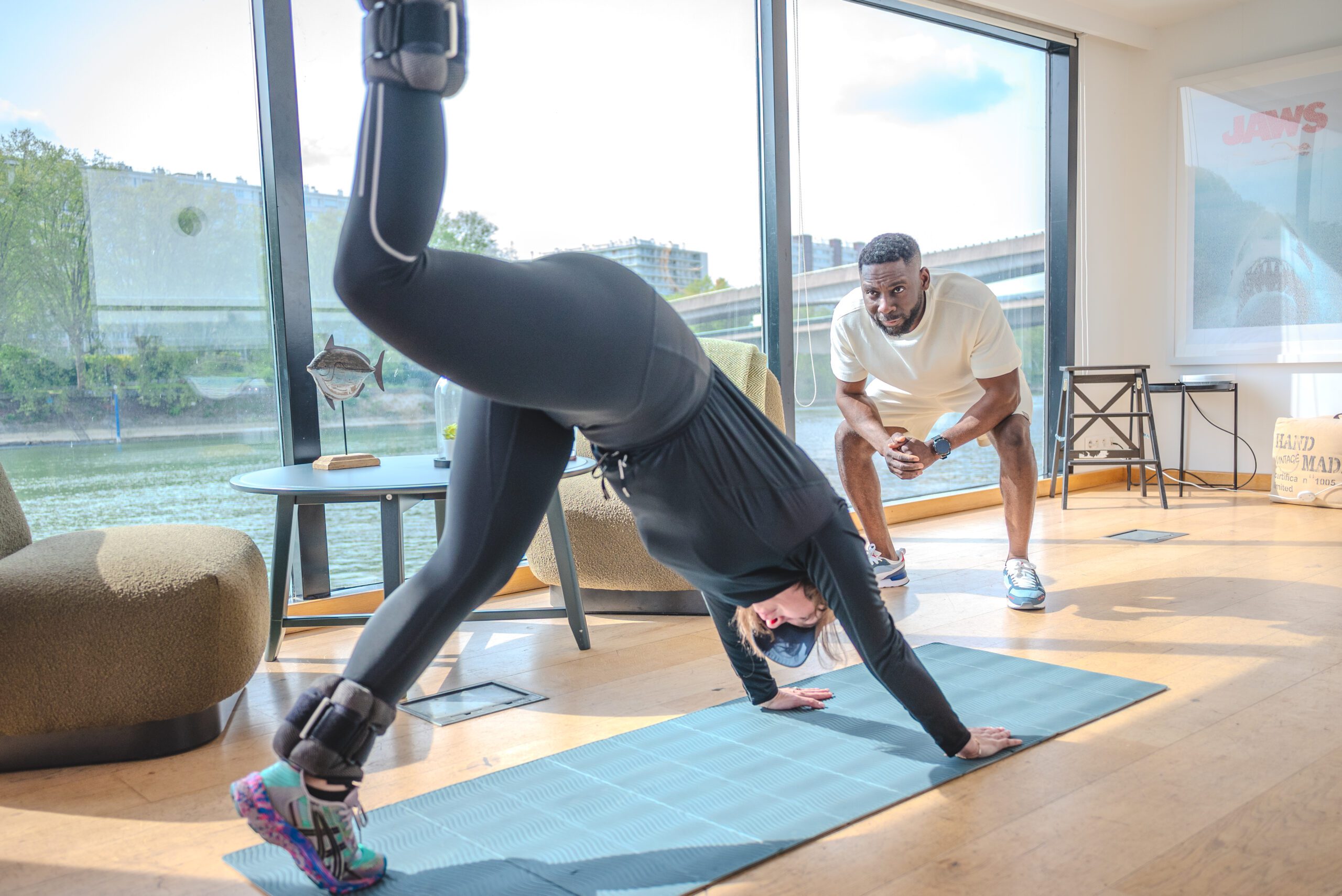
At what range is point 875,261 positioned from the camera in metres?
3.29

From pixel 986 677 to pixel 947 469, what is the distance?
2794 millimetres

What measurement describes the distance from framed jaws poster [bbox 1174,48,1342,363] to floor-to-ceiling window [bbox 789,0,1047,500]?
831mm

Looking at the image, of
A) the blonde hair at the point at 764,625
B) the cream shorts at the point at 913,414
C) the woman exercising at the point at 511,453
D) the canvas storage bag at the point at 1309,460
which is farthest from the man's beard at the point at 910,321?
the canvas storage bag at the point at 1309,460

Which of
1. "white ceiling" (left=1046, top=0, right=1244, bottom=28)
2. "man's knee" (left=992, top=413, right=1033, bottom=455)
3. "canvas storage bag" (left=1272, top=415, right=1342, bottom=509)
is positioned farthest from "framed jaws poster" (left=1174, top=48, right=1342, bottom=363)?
"man's knee" (left=992, top=413, right=1033, bottom=455)

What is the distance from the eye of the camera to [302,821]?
1.35 m

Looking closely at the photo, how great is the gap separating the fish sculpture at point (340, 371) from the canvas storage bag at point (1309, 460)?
4269 millimetres

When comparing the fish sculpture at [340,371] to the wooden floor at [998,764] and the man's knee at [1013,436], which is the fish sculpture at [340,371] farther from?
the man's knee at [1013,436]

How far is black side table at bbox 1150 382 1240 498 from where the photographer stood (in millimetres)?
5383

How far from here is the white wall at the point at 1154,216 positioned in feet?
17.6

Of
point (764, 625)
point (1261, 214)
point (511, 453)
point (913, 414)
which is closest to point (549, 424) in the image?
point (511, 453)

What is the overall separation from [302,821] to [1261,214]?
5591 millimetres

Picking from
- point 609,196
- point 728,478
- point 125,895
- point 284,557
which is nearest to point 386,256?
point 728,478

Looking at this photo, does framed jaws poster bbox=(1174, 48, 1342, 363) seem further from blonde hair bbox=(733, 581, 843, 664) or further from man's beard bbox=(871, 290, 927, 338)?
blonde hair bbox=(733, 581, 843, 664)

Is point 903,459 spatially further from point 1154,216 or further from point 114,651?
point 1154,216
